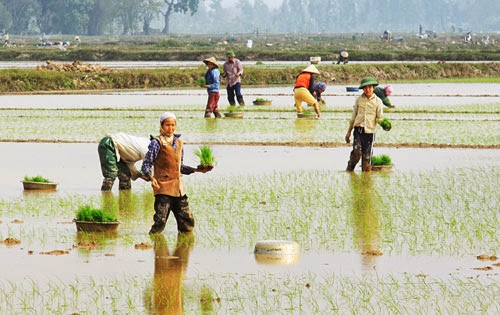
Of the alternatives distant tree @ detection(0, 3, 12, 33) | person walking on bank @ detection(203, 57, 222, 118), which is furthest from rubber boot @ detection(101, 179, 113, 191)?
distant tree @ detection(0, 3, 12, 33)

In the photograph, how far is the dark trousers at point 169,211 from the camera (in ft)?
39.2

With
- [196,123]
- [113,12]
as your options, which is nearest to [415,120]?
[196,123]

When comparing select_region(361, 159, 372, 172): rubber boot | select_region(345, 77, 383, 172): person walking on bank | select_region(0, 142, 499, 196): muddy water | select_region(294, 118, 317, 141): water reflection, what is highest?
select_region(345, 77, 383, 172): person walking on bank

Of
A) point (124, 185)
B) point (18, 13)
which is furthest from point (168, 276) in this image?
point (18, 13)

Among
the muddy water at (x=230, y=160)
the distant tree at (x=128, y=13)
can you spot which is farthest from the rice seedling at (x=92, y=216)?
the distant tree at (x=128, y=13)

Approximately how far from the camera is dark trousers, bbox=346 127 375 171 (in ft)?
56.0

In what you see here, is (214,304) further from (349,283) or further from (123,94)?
(123,94)

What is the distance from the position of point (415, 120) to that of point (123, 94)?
1546cm

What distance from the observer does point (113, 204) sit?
14297 millimetres

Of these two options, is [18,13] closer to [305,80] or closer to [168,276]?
[305,80]

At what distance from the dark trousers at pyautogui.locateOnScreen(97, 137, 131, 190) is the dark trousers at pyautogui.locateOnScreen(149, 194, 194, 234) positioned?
9.51ft

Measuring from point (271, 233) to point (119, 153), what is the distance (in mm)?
3355

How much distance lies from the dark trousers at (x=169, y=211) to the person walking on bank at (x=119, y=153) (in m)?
2.53

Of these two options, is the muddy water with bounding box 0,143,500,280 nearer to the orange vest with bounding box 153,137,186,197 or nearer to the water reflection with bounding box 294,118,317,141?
the orange vest with bounding box 153,137,186,197
